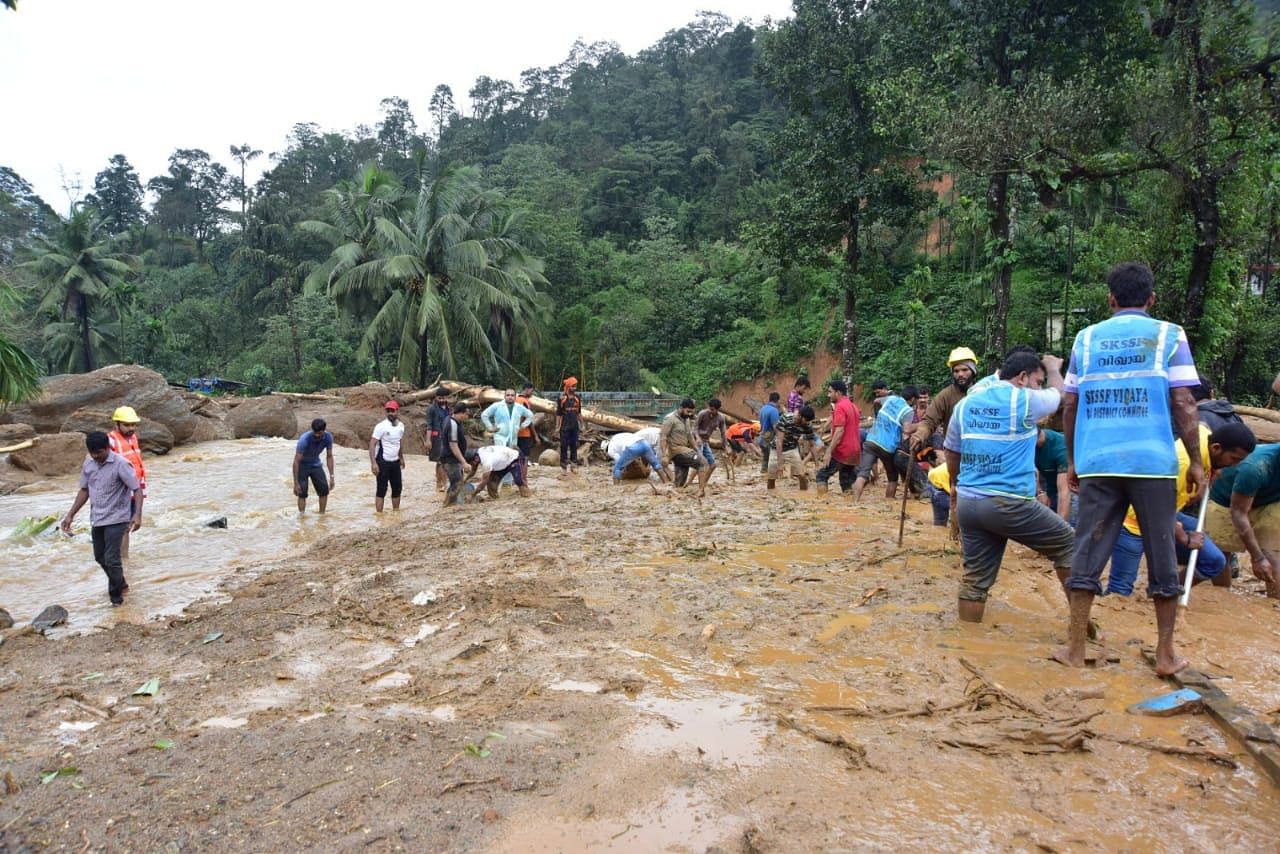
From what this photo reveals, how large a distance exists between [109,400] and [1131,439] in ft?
68.7

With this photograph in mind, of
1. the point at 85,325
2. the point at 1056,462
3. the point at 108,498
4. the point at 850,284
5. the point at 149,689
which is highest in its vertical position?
the point at 850,284

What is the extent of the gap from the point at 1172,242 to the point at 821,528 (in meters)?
10.3

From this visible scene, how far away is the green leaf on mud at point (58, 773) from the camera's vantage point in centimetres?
337

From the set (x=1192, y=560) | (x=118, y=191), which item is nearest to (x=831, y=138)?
(x=1192, y=560)

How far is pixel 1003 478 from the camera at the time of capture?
14.7ft

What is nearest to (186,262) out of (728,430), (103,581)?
(728,430)

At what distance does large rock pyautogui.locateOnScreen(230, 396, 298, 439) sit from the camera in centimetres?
2258

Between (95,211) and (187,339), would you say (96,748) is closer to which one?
(187,339)

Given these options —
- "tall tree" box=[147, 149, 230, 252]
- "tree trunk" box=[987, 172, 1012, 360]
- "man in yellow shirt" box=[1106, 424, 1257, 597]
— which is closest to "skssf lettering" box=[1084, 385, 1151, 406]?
"man in yellow shirt" box=[1106, 424, 1257, 597]

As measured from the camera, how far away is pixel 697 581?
6.17 meters

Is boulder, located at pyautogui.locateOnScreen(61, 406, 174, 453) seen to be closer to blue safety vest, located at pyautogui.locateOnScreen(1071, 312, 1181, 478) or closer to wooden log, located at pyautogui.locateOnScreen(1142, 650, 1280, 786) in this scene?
blue safety vest, located at pyautogui.locateOnScreen(1071, 312, 1181, 478)

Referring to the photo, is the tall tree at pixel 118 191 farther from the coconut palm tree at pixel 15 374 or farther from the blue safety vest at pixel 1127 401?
the blue safety vest at pixel 1127 401

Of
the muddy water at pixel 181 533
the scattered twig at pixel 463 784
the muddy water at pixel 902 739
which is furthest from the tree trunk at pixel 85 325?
the scattered twig at pixel 463 784

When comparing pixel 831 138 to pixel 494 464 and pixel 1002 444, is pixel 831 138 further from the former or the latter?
pixel 1002 444
